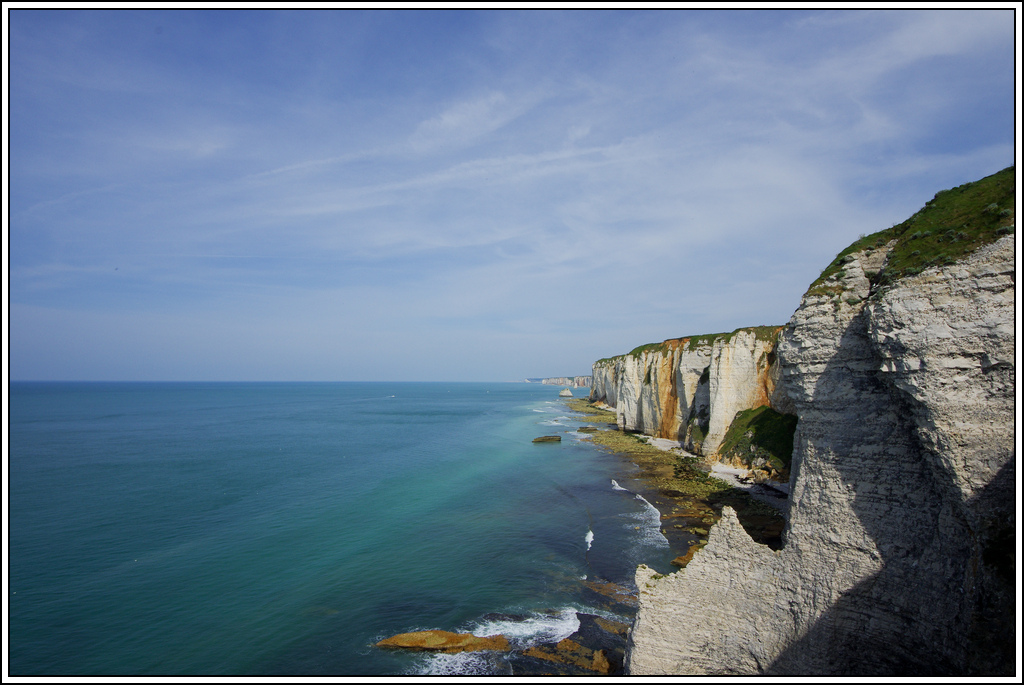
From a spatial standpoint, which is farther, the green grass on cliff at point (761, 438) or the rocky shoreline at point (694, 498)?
the green grass on cliff at point (761, 438)

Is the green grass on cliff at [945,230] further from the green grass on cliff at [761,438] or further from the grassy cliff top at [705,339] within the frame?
the grassy cliff top at [705,339]

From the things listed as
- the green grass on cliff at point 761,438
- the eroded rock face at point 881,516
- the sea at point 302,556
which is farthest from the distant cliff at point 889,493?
the green grass on cliff at point 761,438

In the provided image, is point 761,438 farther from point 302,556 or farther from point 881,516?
point 302,556

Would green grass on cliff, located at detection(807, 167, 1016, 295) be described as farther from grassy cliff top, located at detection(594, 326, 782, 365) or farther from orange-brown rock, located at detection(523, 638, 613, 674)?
grassy cliff top, located at detection(594, 326, 782, 365)

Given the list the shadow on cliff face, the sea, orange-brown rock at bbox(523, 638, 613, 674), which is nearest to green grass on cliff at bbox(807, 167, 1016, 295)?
the shadow on cliff face

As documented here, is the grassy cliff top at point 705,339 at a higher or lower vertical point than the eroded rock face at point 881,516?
higher

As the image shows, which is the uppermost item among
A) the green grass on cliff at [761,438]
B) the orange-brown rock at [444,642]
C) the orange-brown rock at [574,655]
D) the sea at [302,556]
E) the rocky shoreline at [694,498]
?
the green grass on cliff at [761,438]

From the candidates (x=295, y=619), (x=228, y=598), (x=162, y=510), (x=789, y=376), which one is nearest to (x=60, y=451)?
(x=162, y=510)

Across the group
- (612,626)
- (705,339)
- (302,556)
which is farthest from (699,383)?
(302,556)
